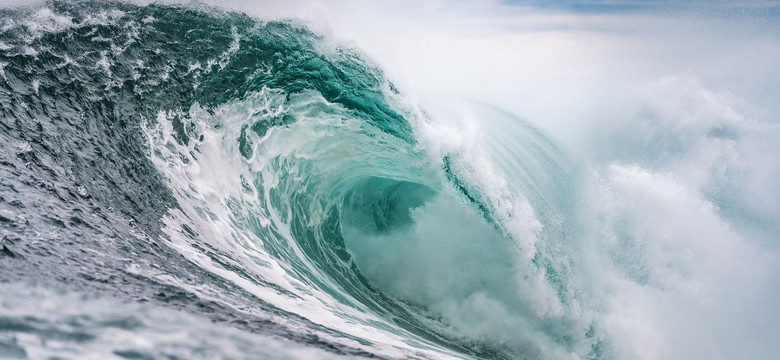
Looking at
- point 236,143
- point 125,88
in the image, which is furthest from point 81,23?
point 236,143

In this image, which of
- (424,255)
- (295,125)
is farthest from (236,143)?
(424,255)

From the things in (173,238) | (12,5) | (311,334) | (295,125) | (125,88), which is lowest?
(311,334)

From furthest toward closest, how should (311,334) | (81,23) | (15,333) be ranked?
1. (81,23)
2. (311,334)
3. (15,333)

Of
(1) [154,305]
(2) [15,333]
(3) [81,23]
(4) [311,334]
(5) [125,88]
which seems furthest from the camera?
(3) [81,23]

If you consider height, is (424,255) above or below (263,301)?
above

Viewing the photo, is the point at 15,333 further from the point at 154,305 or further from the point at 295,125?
the point at 295,125

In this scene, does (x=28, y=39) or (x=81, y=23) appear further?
(x=81, y=23)

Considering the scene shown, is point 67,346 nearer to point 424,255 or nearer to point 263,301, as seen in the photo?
point 263,301
